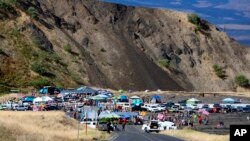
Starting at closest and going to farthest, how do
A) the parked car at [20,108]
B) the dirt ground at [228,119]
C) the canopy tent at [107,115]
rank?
the canopy tent at [107,115]
the dirt ground at [228,119]
the parked car at [20,108]

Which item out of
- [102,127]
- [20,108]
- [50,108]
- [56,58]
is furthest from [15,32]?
[102,127]

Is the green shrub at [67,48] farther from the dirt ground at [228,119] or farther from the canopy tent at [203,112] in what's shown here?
the dirt ground at [228,119]

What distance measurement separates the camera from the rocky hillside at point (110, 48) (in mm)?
113938

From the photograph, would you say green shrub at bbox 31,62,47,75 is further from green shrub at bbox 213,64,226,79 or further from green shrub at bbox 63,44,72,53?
green shrub at bbox 213,64,226,79

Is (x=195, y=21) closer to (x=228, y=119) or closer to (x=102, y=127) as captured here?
(x=228, y=119)

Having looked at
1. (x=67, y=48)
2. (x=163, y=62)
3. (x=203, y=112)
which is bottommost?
(x=203, y=112)

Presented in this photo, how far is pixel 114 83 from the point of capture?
4958 inches

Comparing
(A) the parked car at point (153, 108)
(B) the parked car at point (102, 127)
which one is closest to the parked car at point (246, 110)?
(A) the parked car at point (153, 108)

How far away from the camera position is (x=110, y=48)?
135875 mm

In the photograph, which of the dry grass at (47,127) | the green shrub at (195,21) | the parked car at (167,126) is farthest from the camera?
the green shrub at (195,21)

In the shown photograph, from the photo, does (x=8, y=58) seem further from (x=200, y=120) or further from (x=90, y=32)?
(x=200, y=120)

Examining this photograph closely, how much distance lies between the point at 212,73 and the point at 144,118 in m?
76.3

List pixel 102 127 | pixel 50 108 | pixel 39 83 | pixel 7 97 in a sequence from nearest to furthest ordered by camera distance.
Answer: pixel 102 127, pixel 50 108, pixel 7 97, pixel 39 83

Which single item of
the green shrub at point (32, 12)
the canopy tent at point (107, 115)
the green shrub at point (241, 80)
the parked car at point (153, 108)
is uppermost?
the green shrub at point (32, 12)
